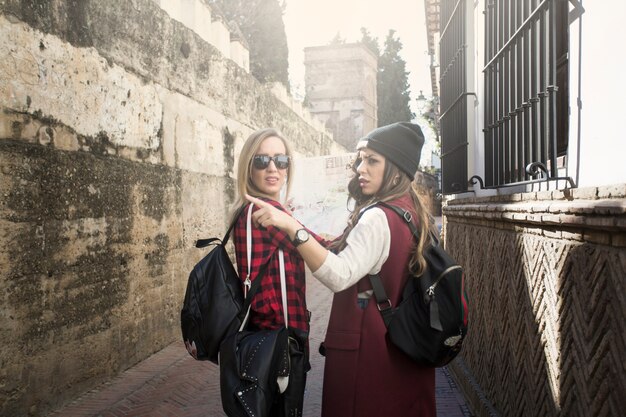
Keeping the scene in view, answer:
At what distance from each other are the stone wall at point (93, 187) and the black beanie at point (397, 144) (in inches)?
99.7

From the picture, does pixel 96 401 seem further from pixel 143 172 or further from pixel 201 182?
pixel 201 182

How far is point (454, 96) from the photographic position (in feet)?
18.8

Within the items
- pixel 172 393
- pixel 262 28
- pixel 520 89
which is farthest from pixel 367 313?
pixel 262 28

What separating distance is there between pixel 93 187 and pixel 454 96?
353 cm

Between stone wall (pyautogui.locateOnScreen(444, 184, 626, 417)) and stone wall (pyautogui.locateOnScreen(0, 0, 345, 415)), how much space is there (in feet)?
9.61

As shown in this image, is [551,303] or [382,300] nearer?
[382,300]

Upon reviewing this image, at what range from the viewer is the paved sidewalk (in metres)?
4.13

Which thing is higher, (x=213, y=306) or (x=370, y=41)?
(x=370, y=41)

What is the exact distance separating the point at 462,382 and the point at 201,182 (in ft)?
12.7

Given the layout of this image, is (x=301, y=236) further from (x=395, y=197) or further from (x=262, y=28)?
(x=262, y=28)

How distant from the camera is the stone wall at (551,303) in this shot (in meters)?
1.73

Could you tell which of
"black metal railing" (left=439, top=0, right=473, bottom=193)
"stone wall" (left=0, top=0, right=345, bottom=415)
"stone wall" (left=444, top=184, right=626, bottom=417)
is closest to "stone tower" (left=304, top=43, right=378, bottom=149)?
"black metal railing" (left=439, top=0, right=473, bottom=193)

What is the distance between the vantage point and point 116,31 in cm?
504

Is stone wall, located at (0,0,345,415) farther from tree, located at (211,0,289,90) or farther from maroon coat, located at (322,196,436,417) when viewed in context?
tree, located at (211,0,289,90)
